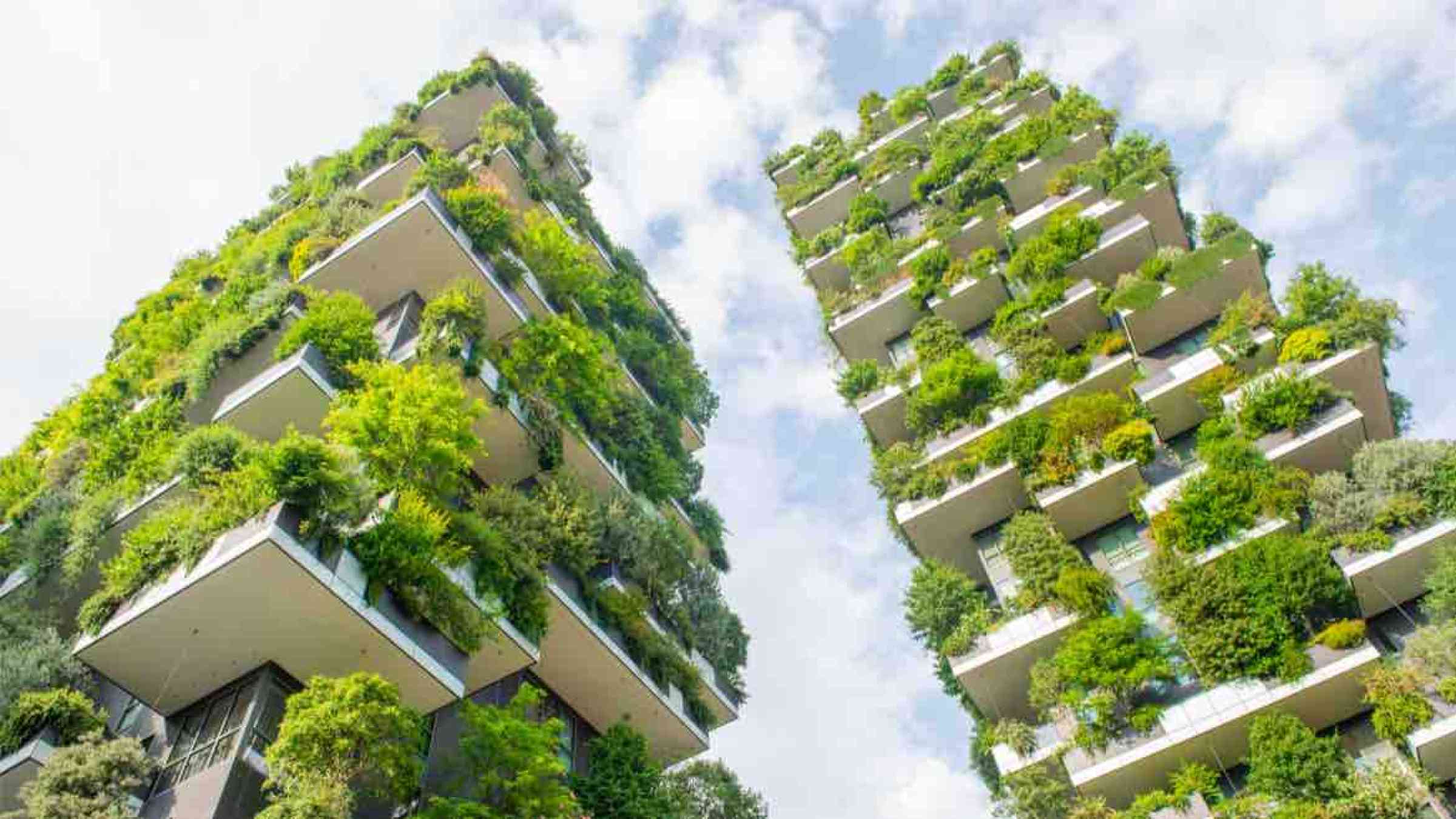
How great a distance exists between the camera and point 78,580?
61.7 feet

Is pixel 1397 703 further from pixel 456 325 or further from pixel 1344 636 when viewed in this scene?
pixel 456 325

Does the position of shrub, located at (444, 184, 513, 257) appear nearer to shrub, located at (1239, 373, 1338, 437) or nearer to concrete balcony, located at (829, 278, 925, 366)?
concrete balcony, located at (829, 278, 925, 366)

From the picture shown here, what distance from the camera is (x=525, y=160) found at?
32.2 meters

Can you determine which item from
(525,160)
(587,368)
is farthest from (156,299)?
(587,368)

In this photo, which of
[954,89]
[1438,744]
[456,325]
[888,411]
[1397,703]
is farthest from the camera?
[954,89]

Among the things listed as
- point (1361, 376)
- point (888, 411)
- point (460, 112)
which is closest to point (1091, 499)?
point (1361, 376)

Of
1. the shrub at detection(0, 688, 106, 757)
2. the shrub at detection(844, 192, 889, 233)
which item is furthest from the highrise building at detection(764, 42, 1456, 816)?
the shrub at detection(0, 688, 106, 757)

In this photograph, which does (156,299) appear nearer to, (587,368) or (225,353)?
(225,353)

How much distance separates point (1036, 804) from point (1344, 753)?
5.67 meters

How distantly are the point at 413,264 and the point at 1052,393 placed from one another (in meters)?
17.0

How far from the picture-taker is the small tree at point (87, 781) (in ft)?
41.7

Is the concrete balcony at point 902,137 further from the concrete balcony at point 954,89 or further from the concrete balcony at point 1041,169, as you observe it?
the concrete balcony at point 1041,169

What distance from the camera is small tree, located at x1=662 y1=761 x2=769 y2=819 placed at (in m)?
19.4

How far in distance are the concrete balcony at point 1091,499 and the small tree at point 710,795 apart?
10180mm
